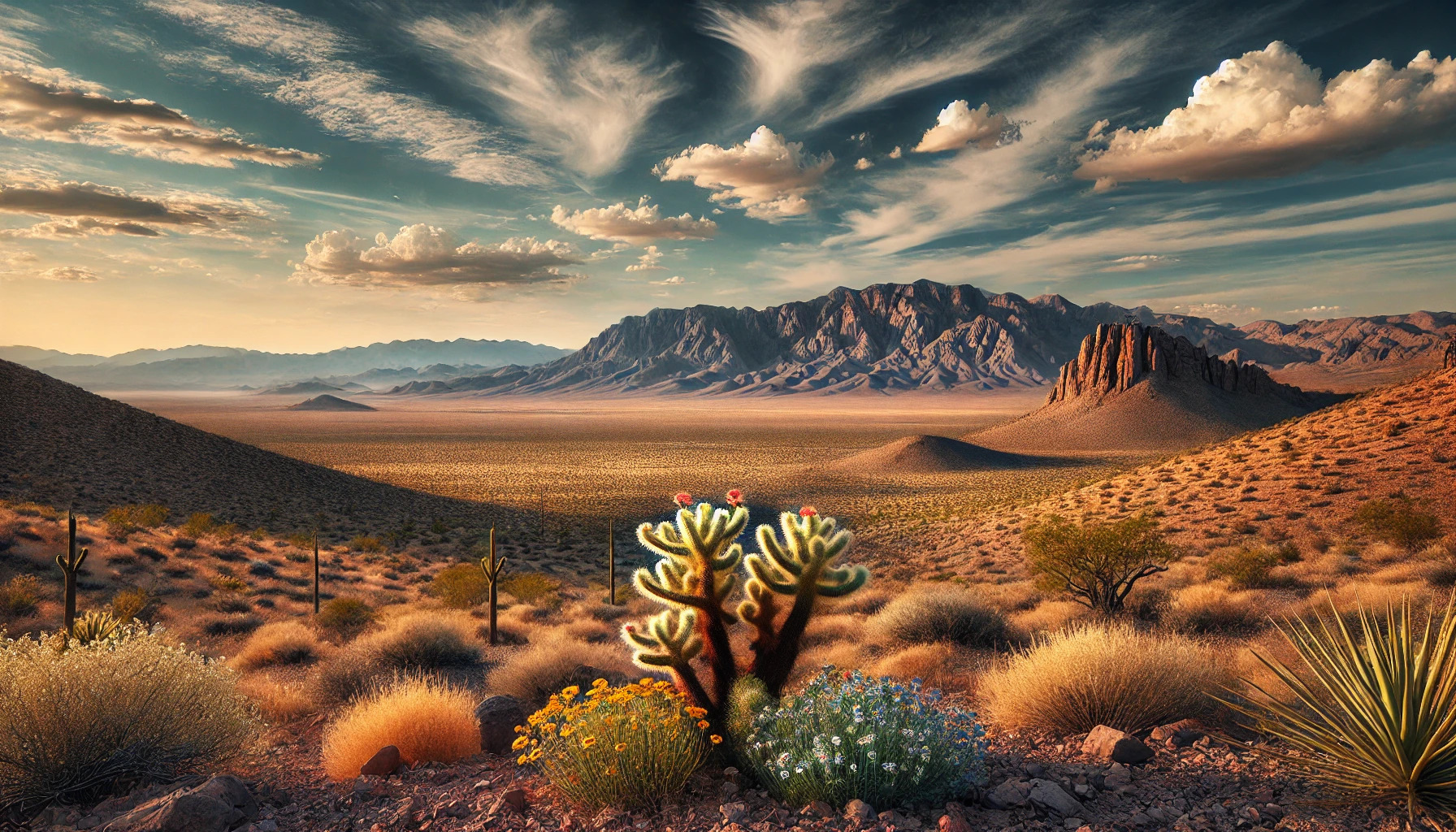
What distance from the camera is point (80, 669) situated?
606 centimetres

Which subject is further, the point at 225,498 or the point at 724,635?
the point at 225,498

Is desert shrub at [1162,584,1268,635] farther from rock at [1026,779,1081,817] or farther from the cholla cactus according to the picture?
the cholla cactus

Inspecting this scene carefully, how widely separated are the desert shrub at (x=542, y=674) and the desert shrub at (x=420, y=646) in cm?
199

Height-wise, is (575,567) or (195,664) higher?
(195,664)

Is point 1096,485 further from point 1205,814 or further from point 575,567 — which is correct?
point 1205,814

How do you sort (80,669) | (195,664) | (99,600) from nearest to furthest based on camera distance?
(80,669), (195,664), (99,600)

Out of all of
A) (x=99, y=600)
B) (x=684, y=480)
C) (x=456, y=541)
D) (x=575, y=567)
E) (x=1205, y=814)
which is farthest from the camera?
(x=684, y=480)

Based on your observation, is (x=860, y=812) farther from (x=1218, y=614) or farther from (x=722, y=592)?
(x=1218, y=614)

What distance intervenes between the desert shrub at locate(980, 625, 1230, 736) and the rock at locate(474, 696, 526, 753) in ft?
16.8

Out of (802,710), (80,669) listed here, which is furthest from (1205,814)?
(80,669)

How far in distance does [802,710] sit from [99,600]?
19.7 metres

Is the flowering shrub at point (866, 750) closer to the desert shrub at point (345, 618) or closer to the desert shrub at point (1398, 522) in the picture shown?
the desert shrub at point (345, 618)

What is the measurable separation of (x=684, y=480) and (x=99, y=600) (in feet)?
151

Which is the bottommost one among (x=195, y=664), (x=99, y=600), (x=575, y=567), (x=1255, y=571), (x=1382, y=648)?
(x=575, y=567)
